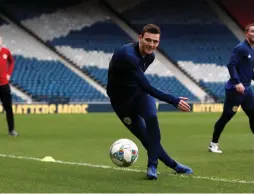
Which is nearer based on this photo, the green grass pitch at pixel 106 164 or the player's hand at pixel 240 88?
the green grass pitch at pixel 106 164

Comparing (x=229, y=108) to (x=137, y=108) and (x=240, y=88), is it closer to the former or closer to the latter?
(x=240, y=88)

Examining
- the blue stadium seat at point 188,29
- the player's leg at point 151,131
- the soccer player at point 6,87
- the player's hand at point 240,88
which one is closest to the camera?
the player's leg at point 151,131

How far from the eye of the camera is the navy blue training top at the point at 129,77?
761 centimetres

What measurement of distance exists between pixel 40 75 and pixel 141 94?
81.3 feet

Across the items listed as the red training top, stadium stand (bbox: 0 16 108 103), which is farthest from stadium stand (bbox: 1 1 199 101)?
the red training top

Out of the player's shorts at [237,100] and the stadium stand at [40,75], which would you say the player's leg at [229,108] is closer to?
the player's shorts at [237,100]

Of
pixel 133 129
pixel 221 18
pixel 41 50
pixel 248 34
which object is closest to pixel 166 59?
pixel 221 18

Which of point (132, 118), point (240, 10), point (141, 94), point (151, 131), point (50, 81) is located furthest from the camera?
point (240, 10)

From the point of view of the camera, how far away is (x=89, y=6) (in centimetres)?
3644

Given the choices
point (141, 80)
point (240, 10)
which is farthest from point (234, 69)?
point (240, 10)

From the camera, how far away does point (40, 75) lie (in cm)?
3241

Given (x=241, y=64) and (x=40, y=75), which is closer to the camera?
(x=241, y=64)

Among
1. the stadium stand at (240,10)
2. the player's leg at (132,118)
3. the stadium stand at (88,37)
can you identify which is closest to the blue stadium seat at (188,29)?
the stadium stand at (240,10)

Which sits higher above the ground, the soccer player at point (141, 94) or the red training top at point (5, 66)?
the soccer player at point (141, 94)
